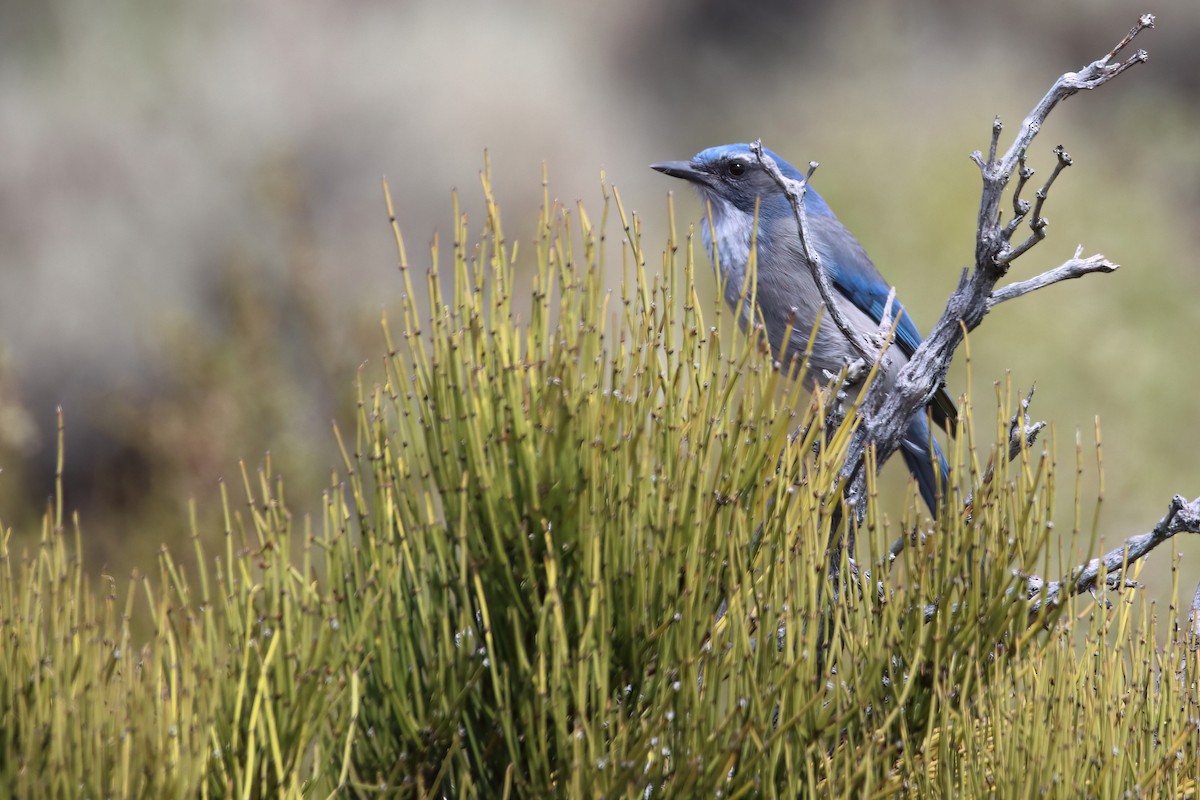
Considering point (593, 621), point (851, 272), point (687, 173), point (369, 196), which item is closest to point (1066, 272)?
point (593, 621)

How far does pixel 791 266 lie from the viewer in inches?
177

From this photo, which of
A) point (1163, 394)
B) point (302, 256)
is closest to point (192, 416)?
point (302, 256)

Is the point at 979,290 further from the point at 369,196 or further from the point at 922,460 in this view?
the point at 369,196

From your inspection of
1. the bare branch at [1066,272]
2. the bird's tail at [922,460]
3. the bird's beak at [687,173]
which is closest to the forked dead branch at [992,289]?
the bare branch at [1066,272]

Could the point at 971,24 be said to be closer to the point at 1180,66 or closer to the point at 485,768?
the point at 1180,66

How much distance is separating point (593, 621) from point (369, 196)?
9.01 m

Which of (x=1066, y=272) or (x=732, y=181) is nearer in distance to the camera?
(x=1066, y=272)

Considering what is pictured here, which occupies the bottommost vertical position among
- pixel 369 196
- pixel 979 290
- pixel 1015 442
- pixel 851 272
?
pixel 1015 442

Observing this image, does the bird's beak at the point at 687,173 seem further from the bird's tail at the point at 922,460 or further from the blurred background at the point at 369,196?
the blurred background at the point at 369,196

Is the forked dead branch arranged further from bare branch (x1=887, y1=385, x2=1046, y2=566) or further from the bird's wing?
the bird's wing

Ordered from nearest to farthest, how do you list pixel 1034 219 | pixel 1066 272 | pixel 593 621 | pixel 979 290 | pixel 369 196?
pixel 593 621, pixel 1034 219, pixel 1066 272, pixel 979 290, pixel 369 196

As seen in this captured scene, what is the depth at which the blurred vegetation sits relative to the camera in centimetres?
207

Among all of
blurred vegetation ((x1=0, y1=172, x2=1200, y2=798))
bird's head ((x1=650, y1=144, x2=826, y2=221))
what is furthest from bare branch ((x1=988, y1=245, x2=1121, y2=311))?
bird's head ((x1=650, y1=144, x2=826, y2=221))

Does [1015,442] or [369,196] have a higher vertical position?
[369,196]
